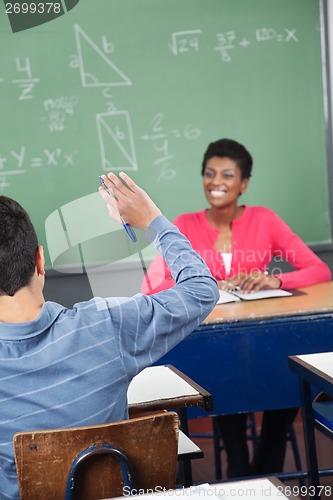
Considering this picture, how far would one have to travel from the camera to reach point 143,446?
1.26 meters

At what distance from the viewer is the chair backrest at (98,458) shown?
1197mm

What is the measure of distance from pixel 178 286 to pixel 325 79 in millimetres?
2854

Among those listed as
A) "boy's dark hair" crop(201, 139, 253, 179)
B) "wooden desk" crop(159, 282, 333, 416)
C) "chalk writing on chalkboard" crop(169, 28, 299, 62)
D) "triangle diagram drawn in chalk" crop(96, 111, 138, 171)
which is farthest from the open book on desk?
"chalk writing on chalkboard" crop(169, 28, 299, 62)

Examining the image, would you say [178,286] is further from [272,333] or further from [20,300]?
[272,333]

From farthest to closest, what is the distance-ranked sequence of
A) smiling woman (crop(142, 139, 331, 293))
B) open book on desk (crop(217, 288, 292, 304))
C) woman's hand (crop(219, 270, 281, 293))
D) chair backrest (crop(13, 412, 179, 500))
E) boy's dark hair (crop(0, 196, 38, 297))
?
1. smiling woman (crop(142, 139, 331, 293))
2. woman's hand (crop(219, 270, 281, 293))
3. open book on desk (crop(217, 288, 292, 304))
4. boy's dark hair (crop(0, 196, 38, 297))
5. chair backrest (crop(13, 412, 179, 500))

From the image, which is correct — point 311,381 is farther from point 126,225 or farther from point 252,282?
point 252,282

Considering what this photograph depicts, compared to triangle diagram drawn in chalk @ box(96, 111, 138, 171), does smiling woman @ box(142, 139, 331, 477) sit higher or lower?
lower

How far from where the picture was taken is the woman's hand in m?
2.98

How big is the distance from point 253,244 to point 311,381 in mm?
1514

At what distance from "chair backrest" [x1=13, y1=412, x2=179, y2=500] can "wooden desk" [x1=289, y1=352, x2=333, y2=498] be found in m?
0.65

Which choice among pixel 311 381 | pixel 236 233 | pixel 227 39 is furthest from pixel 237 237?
pixel 311 381

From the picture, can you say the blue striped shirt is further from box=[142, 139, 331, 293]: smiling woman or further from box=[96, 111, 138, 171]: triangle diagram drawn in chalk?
box=[96, 111, 138, 171]: triangle diagram drawn in chalk

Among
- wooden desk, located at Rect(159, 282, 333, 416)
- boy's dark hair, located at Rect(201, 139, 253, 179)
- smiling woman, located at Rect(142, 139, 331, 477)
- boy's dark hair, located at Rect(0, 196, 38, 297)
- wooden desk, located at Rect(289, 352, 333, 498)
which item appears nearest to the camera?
boy's dark hair, located at Rect(0, 196, 38, 297)

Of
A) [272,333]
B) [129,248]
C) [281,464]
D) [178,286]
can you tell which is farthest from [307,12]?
[178,286]
